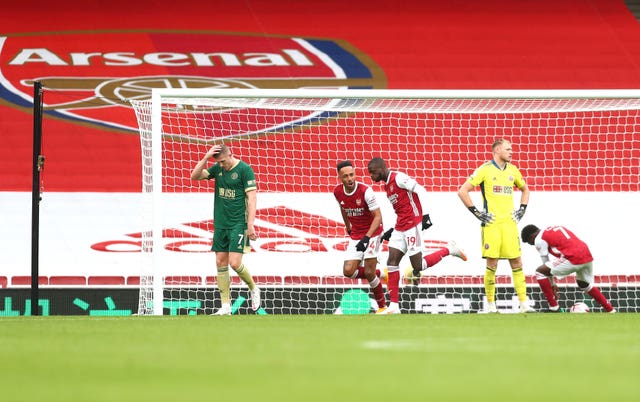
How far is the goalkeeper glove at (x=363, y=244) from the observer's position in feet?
34.2

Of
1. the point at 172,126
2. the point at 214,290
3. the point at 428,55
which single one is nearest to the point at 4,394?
the point at 214,290

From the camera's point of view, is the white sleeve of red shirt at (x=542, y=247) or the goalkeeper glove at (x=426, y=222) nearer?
the goalkeeper glove at (x=426, y=222)

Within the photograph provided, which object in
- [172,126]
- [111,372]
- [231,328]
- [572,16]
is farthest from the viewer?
[572,16]

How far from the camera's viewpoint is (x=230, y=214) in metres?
10.5

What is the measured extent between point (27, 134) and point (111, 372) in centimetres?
1091

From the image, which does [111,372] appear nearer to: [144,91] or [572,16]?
[144,91]

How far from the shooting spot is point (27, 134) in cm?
1445

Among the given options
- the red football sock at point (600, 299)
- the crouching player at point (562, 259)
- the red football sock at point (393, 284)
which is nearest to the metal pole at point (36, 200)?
the red football sock at point (393, 284)

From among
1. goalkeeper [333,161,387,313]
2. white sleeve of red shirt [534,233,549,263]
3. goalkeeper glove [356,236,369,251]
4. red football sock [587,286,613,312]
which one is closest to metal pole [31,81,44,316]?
goalkeeper [333,161,387,313]

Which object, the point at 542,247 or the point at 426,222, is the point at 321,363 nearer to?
the point at 426,222

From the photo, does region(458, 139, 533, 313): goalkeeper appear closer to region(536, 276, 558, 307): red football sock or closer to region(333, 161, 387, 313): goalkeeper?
region(333, 161, 387, 313): goalkeeper

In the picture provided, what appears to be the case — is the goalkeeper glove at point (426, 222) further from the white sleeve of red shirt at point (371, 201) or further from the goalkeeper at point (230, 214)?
the goalkeeper at point (230, 214)

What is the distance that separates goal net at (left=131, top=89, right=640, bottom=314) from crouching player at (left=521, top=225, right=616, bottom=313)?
3.34ft

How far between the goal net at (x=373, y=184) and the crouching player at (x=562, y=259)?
102 cm
